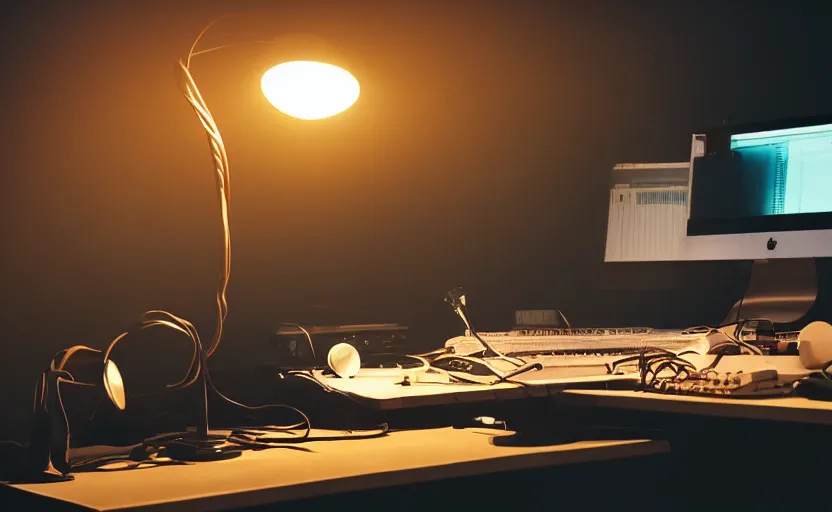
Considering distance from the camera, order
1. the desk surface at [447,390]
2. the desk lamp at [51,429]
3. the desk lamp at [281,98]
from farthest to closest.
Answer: the desk lamp at [281,98], the desk surface at [447,390], the desk lamp at [51,429]

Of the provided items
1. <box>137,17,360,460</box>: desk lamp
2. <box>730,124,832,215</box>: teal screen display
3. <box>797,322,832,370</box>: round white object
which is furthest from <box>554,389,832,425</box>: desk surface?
<box>730,124,832,215</box>: teal screen display

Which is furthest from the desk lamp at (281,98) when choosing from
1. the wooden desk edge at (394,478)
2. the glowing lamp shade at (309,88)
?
the wooden desk edge at (394,478)

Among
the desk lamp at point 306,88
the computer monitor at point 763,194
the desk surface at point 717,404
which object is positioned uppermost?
the desk lamp at point 306,88

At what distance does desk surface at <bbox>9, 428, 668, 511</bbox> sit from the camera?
86cm

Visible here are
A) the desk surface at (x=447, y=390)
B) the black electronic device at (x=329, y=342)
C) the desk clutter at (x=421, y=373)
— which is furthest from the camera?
the black electronic device at (x=329, y=342)

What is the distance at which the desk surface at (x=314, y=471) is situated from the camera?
0.86 m

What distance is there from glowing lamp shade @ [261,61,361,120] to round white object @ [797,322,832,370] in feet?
3.04

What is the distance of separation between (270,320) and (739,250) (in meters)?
1.02

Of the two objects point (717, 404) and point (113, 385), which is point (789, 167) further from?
point (113, 385)

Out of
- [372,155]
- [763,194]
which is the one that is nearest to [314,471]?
[372,155]

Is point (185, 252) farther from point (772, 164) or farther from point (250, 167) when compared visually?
point (772, 164)

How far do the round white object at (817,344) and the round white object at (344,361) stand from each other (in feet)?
2.38

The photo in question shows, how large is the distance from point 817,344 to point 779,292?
61 cm

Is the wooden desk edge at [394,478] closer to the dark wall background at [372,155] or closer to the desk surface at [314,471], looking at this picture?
the desk surface at [314,471]
